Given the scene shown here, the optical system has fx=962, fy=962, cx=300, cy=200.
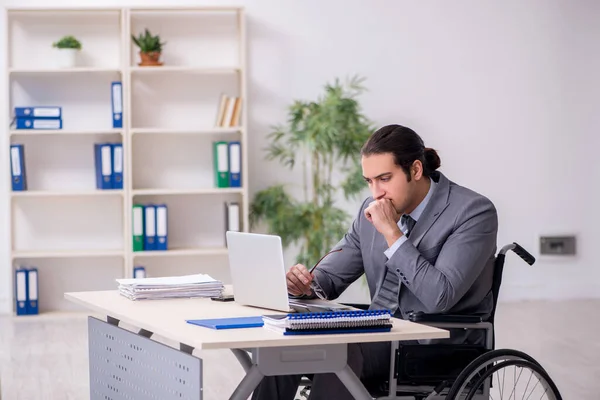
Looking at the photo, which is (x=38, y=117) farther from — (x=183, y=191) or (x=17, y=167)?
(x=183, y=191)

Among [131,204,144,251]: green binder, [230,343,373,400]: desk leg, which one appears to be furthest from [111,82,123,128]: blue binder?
[230,343,373,400]: desk leg

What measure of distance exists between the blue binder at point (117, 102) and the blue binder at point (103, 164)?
0.17 metres

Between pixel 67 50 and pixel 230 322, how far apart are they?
4409 mm

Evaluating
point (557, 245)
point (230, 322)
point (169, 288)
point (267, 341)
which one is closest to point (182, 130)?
point (557, 245)

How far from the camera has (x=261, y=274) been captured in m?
2.78

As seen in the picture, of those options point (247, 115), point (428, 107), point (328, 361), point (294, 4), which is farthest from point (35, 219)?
point (328, 361)

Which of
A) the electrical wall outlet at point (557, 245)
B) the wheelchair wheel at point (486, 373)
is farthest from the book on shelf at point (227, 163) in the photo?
the wheelchair wheel at point (486, 373)

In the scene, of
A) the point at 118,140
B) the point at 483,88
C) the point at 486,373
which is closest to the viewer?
the point at 486,373

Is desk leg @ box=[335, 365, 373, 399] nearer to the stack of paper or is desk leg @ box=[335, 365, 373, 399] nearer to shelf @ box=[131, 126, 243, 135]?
the stack of paper

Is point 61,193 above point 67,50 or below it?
below

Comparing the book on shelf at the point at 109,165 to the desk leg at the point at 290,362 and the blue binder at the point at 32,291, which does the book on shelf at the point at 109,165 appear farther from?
the desk leg at the point at 290,362

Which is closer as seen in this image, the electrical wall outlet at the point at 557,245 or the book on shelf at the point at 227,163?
the book on shelf at the point at 227,163

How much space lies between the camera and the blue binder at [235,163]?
258 inches

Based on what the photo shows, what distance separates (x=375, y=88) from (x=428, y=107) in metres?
0.42
